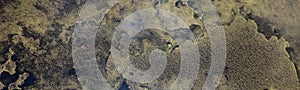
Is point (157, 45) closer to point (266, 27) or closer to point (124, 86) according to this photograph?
point (124, 86)

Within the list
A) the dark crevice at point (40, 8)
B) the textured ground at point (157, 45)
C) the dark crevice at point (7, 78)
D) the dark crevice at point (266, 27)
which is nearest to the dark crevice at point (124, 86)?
the textured ground at point (157, 45)

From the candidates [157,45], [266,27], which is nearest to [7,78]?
[157,45]

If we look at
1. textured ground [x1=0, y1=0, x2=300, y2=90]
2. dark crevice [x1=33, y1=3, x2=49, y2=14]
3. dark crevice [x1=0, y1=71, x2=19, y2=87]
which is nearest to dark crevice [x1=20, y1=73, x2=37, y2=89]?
textured ground [x1=0, y1=0, x2=300, y2=90]

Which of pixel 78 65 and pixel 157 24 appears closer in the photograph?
pixel 78 65

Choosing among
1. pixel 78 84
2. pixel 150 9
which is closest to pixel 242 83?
pixel 150 9

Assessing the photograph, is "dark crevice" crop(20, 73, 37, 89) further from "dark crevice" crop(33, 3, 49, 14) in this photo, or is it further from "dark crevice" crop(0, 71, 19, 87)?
"dark crevice" crop(33, 3, 49, 14)

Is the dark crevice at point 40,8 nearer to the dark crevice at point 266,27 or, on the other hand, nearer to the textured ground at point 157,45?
the textured ground at point 157,45

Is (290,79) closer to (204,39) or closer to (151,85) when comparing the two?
(204,39)

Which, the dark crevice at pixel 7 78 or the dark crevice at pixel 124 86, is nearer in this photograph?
the dark crevice at pixel 7 78
